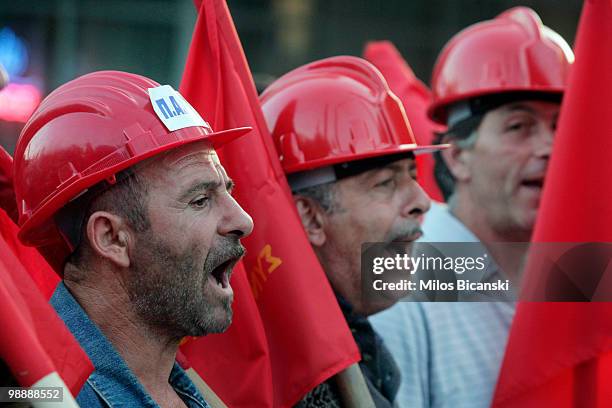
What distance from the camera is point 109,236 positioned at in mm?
2916

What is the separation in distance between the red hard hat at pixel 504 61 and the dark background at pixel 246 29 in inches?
342

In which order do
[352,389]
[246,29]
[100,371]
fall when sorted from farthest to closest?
[246,29] < [352,389] < [100,371]

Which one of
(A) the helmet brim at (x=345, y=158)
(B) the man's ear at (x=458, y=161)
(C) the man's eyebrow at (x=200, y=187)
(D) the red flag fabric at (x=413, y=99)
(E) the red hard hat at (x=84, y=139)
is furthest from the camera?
(D) the red flag fabric at (x=413, y=99)

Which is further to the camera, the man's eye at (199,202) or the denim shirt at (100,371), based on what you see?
the man's eye at (199,202)

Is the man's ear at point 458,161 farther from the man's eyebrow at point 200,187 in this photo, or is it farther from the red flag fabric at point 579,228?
the man's eyebrow at point 200,187

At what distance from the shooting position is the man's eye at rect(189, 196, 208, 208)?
3006 mm

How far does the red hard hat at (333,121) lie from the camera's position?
390 cm

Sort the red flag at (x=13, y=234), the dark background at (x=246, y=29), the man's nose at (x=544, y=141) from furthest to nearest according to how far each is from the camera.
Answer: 1. the dark background at (x=246, y=29)
2. the man's nose at (x=544, y=141)
3. the red flag at (x=13, y=234)

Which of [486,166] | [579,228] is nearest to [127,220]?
→ [579,228]

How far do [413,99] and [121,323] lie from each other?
401 cm

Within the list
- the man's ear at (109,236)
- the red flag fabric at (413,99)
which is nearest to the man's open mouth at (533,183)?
the red flag fabric at (413,99)

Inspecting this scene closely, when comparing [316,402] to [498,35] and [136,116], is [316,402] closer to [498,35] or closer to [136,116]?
[136,116]

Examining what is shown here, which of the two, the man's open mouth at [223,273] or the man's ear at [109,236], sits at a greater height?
the man's ear at [109,236]

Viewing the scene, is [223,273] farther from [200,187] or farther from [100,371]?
[100,371]
